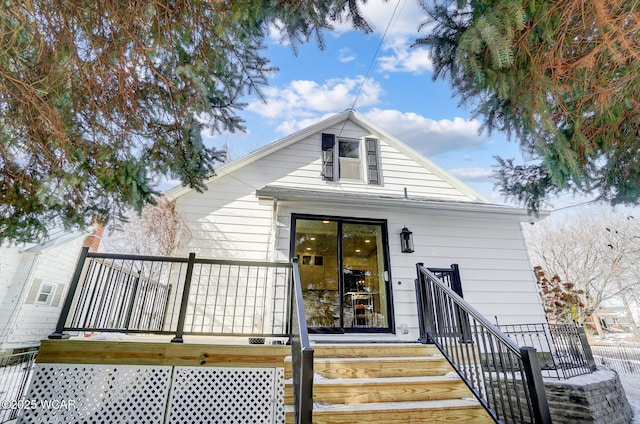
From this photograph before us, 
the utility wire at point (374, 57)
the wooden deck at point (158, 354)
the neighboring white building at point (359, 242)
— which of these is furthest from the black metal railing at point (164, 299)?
the utility wire at point (374, 57)

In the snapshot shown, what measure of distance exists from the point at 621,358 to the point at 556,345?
9432 mm

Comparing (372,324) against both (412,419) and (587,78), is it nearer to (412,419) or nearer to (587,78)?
(412,419)

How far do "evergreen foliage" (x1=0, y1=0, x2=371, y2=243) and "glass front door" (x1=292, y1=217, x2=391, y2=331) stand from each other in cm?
269

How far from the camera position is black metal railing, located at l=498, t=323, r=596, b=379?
5391 millimetres

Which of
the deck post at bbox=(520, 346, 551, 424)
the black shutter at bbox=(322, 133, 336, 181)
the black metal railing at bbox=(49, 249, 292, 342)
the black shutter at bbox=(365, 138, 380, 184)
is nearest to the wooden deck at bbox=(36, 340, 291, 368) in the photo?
the black metal railing at bbox=(49, 249, 292, 342)

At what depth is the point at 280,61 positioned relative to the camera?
3.71 metres

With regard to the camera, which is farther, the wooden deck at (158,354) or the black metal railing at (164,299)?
the black metal railing at (164,299)

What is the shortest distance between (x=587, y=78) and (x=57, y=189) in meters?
5.32

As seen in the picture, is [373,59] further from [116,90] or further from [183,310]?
[183,310]

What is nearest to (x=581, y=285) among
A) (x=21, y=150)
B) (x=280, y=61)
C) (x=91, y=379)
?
(x=280, y=61)

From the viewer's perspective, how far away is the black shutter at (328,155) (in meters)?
7.02

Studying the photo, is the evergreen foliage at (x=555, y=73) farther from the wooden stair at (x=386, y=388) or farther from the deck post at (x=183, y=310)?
the deck post at (x=183, y=310)

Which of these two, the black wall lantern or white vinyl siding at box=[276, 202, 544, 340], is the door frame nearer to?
white vinyl siding at box=[276, 202, 544, 340]

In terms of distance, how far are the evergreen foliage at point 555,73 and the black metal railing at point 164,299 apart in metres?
2.93
